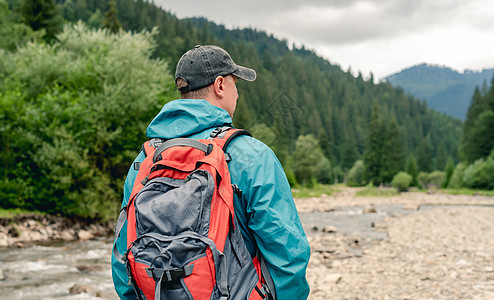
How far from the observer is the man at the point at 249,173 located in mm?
2041

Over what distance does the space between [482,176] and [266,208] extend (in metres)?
56.6

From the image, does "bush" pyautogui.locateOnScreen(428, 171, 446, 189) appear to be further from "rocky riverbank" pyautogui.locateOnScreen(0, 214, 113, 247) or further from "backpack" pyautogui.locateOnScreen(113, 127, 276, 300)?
"backpack" pyautogui.locateOnScreen(113, 127, 276, 300)

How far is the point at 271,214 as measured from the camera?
2.02 meters

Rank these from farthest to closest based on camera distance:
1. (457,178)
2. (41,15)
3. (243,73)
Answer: (457,178), (41,15), (243,73)

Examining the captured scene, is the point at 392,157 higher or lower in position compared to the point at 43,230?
lower

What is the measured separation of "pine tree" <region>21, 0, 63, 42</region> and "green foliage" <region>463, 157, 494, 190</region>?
1957 inches

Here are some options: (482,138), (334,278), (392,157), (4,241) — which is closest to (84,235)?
(4,241)

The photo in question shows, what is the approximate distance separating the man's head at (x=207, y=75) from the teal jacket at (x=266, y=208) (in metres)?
0.16

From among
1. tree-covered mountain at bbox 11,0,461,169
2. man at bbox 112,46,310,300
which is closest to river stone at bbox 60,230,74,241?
man at bbox 112,46,310,300

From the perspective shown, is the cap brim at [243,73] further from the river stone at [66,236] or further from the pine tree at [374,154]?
the pine tree at [374,154]

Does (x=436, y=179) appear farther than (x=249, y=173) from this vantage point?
Yes

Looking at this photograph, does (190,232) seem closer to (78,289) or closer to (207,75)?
(207,75)

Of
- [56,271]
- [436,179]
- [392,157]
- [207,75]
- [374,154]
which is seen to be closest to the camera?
[207,75]

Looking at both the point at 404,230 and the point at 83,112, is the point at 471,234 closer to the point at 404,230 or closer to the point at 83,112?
the point at 404,230
